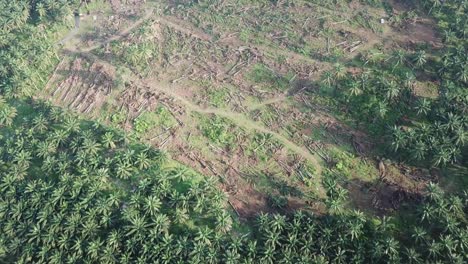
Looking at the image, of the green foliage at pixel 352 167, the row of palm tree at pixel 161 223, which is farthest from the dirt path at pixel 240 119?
the row of palm tree at pixel 161 223

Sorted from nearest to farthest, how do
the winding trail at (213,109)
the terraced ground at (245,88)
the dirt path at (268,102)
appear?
the terraced ground at (245,88)
the winding trail at (213,109)
the dirt path at (268,102)

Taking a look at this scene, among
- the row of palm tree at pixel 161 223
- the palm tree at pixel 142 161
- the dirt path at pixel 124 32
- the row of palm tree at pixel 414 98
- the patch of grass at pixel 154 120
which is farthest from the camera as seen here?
the dirt path at pixel 124 32

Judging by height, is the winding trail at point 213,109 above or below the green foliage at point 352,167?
above

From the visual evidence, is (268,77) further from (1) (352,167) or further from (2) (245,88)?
(1) (352,167)

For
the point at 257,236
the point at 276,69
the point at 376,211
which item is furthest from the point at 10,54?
the point at 376,211

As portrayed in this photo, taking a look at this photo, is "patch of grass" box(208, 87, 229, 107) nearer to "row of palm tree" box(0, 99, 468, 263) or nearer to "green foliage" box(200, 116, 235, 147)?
"green foliage" box(200, 116, 235, 147)

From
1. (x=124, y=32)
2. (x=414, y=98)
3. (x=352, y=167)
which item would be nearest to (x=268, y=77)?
(x=352, y=167)

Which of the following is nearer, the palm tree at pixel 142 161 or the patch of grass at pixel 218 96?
the palm tree at pixel 142 161

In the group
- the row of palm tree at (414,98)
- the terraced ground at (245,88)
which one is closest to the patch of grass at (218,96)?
the terraced ground at (245,88)

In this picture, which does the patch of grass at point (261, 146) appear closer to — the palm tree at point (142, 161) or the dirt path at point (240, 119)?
the dirt path at point (240, 119)

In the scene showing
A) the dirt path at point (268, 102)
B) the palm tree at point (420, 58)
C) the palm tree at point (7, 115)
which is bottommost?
the dirt path at point (268, 102)
